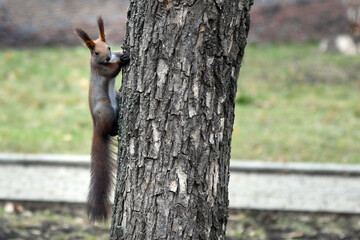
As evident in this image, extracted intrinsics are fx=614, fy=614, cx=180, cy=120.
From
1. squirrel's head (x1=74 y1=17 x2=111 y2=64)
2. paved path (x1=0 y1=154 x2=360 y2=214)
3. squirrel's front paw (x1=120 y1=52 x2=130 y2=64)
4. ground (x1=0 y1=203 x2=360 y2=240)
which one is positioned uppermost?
squirrel's head (x1=74 y1=17 x2=111 y2=64)

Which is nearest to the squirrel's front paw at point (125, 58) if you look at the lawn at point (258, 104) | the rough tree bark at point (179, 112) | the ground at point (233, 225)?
the rough tree bark at point (179, 112)

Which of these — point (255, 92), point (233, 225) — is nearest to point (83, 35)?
point (233, 225)

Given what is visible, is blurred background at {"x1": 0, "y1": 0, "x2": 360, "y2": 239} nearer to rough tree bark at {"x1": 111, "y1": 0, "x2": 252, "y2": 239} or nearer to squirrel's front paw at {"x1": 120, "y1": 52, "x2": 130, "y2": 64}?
rough tree bark at {"x1": 111, "y1": 0, "x2": 252, "y2": 239}

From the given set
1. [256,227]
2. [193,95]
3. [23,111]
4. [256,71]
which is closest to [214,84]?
[193,95]

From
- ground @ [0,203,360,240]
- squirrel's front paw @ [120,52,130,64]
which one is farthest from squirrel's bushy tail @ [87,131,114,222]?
ground @ [0,203,360,240]

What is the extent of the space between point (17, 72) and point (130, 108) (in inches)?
265

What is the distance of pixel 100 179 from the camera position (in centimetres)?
339

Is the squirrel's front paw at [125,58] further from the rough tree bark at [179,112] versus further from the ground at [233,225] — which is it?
the ground at [233,225]

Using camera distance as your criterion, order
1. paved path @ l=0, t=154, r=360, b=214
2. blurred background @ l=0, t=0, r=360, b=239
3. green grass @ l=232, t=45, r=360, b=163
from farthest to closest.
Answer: green grass @ l=232, t=45, r=360, b=163 → paved path @ l=0, t=154, r=360, b=214 → blurred background @ l=0, t=0, r=360, b=239

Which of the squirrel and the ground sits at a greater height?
the squirrel

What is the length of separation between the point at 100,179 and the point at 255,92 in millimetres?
5344

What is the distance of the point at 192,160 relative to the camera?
9.46 feet

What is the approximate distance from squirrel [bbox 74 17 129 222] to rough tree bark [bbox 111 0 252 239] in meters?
0.39

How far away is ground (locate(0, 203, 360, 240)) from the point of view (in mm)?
4734
